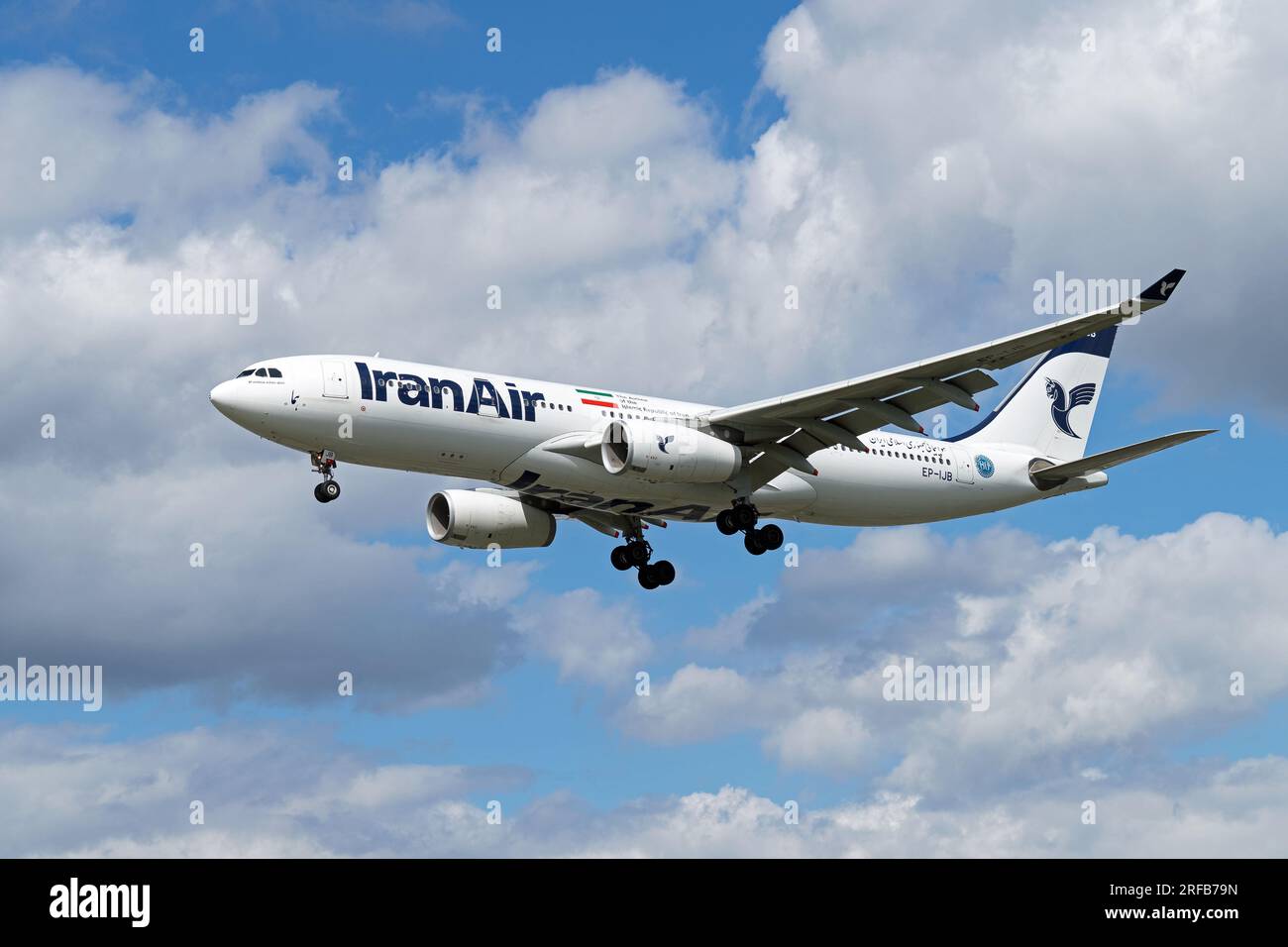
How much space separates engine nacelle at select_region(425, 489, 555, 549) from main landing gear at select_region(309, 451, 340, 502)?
7906 millimetres

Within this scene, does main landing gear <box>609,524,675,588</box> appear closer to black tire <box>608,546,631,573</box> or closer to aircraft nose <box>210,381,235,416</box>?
black tire <box>608,546,631,573</box>

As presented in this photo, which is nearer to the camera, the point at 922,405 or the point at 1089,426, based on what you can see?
the point at 922,405

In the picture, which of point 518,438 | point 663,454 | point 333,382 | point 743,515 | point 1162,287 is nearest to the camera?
point 1162,287

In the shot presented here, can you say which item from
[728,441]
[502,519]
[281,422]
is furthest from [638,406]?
[281,422]

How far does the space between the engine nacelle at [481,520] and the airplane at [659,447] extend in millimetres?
45

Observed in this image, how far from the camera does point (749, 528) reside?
4962 centimetres

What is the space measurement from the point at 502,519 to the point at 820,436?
1081 cm

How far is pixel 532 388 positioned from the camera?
152ft

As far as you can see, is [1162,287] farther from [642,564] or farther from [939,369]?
[642,564]

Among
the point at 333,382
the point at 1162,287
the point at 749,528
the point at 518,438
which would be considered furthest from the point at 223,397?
the point at 1162,287

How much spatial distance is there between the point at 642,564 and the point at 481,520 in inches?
243

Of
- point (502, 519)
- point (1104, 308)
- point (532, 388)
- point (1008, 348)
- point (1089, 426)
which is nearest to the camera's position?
point (1104, 308)

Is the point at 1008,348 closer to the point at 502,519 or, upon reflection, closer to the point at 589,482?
the point at 589,482

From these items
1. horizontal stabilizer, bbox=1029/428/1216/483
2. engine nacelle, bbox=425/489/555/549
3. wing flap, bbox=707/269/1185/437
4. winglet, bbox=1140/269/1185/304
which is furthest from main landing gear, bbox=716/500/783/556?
winglet, bbox=1140/269/1185/304
